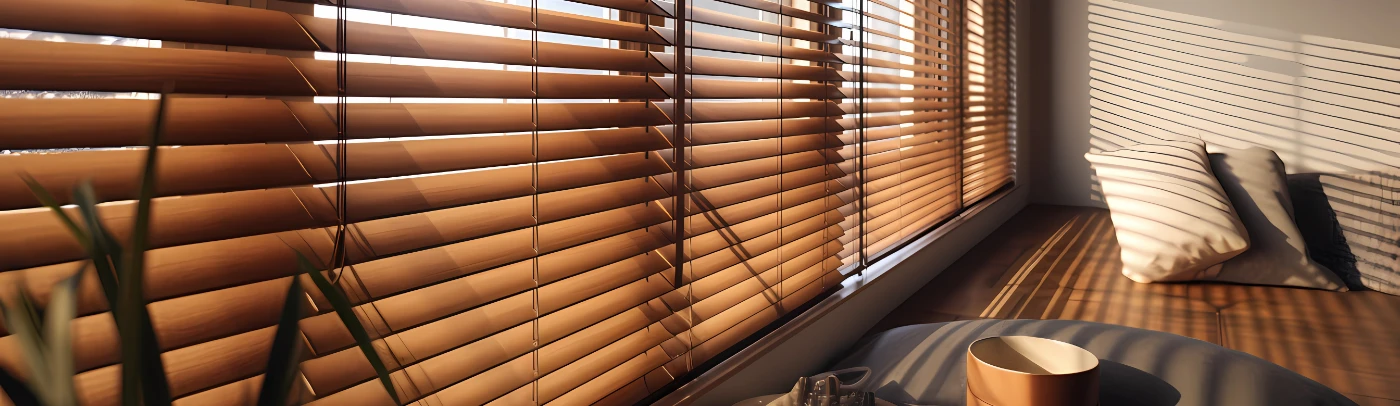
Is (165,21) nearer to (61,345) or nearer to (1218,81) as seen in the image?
(61,345)

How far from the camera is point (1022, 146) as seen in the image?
3.82 metres

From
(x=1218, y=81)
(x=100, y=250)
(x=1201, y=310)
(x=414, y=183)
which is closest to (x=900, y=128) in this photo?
(x=1201, y=310)

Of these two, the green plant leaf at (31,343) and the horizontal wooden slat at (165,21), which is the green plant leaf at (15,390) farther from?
the horizontal wooden slat at (165,21)

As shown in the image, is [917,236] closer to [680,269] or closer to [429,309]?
[680,269]

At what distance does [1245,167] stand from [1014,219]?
1.12m

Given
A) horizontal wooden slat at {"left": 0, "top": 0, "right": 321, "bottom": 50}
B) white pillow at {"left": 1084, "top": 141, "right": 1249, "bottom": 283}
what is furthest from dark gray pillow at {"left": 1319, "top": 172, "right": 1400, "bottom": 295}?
horizontal wooden slat at {"left": 0, "top": 0, "right": 321, "bottom": 50}

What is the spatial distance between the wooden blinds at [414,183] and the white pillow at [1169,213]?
53.1 inches

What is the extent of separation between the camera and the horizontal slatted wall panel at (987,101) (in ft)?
8.96

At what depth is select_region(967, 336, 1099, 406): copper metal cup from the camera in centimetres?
65

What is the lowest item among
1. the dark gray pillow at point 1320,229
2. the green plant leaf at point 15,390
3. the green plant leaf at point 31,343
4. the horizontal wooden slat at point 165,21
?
the dark gray pillow at point 1320,229

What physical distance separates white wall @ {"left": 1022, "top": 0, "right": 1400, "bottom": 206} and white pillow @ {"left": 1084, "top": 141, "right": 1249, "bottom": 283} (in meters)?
1.82

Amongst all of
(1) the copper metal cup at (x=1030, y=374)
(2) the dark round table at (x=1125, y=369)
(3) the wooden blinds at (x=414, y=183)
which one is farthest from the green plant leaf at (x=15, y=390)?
(2) the dark round table at (x=1125, y=369)

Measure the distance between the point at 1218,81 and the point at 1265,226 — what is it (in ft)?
6.82

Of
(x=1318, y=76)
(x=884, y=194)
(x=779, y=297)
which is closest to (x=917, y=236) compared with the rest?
(x=884, y=194)
